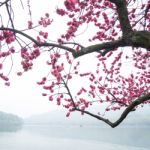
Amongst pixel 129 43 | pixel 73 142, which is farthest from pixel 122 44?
pixel 73 142

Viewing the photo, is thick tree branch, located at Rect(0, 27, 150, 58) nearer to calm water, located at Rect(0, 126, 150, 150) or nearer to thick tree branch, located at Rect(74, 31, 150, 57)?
thick tree branch, located at Rect(74, 31, 150, 57)

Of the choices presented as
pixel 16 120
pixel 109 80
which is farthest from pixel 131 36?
pixel 16 120

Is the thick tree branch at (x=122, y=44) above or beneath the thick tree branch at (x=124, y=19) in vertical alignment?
beneath

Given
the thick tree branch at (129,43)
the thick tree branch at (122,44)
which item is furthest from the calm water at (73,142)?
the thick tree branch at (129,43)

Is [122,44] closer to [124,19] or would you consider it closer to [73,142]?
[124,19]

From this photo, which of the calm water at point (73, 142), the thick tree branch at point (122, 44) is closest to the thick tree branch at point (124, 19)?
the thick tree branch at point (122, 44)

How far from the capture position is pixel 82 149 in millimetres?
51750

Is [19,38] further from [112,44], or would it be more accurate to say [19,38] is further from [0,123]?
[0,123]

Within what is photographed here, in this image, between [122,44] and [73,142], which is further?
[73,142]

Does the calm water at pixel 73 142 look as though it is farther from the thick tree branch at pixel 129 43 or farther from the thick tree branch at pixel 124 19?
the thick tree branch at pixel 124 19

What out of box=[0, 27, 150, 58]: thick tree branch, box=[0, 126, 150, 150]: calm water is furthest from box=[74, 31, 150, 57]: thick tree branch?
box=[0, 126, 150, 150]: calm water

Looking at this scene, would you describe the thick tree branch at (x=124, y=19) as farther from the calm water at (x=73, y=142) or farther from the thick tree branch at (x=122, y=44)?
the calm water at (x=73, y=142)

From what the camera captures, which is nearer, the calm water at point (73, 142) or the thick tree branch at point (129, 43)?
the thick tree branch at point (129, 43)

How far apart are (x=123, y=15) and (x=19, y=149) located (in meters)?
48.4
